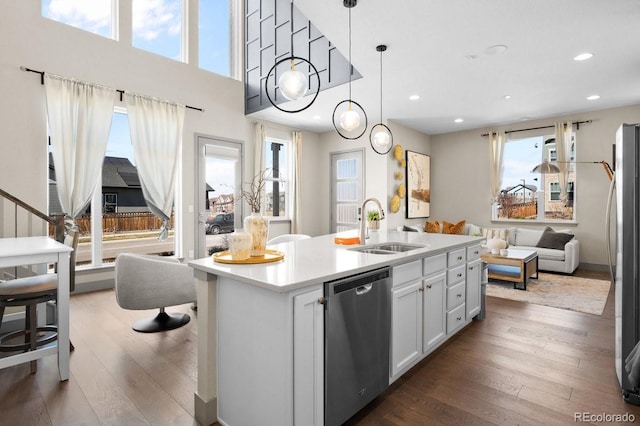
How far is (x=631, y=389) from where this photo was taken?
1.95 metres

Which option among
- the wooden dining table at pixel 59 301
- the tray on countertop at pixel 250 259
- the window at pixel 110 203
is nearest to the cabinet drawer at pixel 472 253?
the tray on countertop at pixel 250 259

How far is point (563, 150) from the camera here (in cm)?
613

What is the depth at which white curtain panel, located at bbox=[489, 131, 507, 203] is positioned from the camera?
6.89 metres

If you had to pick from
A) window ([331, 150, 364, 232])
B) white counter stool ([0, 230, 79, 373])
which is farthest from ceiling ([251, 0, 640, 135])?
white counter stool ([0, 230, 79, 373])

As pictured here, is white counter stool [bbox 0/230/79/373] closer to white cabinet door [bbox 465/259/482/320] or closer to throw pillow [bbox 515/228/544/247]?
white cabinet door [bbox 465/259/482/320]

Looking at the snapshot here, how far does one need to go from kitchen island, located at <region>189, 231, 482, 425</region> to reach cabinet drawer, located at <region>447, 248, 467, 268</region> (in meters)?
0.37

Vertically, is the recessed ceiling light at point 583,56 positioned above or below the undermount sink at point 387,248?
above

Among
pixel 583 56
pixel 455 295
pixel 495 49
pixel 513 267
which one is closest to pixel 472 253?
pixel 455 295

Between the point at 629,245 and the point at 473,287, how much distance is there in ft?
4.43

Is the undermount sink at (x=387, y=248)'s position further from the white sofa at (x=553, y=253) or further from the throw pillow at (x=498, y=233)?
the throw pillow at (x=498, y=233)

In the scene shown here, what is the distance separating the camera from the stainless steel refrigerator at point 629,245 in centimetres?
190

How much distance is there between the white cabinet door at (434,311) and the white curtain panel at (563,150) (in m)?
5.16

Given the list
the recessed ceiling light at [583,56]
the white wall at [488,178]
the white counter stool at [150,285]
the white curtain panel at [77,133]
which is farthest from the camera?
the white wall at [488,178]

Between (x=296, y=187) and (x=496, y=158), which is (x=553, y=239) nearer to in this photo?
(x=496, y=158)
